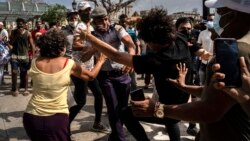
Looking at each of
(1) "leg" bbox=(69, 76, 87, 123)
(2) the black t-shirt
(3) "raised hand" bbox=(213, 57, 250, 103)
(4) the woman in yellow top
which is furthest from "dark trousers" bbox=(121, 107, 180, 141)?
(3) "raised hand" bbox=(213, 57, 250, 103)

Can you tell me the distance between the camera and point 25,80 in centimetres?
952

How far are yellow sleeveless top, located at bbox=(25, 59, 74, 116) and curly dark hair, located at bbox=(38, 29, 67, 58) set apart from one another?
0.14 metres

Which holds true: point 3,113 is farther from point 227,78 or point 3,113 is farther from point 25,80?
point 227,78

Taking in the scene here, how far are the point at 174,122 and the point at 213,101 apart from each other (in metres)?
2.38

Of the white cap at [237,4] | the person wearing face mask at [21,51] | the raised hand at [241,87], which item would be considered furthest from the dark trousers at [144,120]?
the person wearing face mask at [21,51]

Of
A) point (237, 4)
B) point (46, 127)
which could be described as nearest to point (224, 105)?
point (237, 4)

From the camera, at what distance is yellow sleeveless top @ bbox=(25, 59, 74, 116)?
3771 mm

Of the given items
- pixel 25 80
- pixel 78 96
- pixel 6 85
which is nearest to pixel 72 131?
pixel 78 96

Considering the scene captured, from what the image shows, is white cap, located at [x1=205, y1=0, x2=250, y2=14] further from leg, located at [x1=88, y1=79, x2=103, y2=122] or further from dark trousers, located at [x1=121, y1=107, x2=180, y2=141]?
leg, located at [x1=88, y1=79, x2=103, y2=122]

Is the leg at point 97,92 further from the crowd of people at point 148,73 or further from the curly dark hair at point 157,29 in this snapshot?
the curly dark hair at point 157,29

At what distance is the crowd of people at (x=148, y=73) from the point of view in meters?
1.90

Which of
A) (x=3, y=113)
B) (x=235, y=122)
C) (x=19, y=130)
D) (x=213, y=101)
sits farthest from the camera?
(x=3, y=113)

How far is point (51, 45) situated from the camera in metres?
3.87

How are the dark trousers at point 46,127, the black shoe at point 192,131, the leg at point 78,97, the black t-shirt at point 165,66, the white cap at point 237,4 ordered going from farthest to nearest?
1. the black shoe at point 192,131
2. the leg at point 78,97
3. the dark trousers at point 46,127
4. the black t-shirt at point 165,66
5. the white cap at point 237,4
